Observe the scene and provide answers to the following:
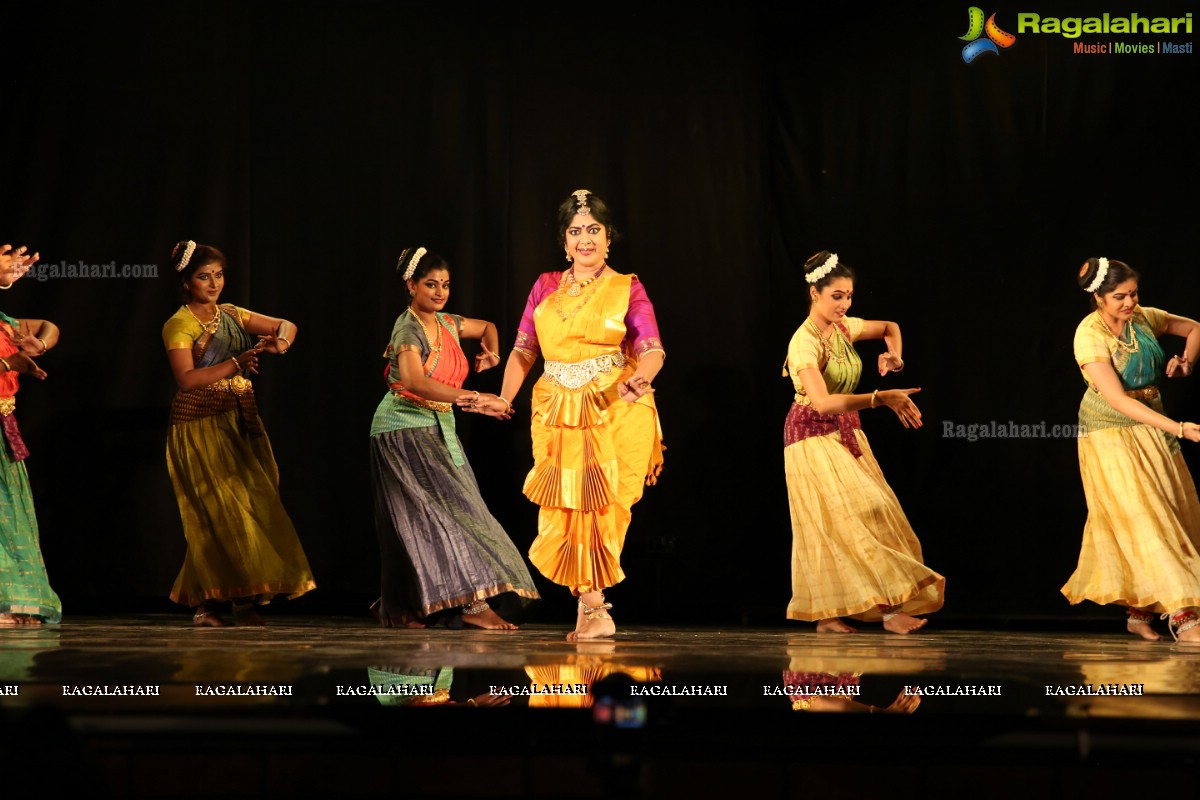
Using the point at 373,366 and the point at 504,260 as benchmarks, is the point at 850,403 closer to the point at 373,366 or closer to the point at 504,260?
the point at 504,260

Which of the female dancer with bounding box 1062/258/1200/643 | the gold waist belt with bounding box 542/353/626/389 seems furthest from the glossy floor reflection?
→ the gold waist belt with bounding box 542/353/626/389

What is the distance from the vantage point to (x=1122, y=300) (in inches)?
212

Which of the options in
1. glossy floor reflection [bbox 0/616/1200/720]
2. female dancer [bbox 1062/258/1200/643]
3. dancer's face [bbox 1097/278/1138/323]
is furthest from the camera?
dancer's face [bbox 1097/278/1138/323]

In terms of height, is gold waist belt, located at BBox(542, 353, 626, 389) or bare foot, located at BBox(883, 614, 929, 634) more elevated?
gold waist belt, located at BBox(542, 353, 626, 389)

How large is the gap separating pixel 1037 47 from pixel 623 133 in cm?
184

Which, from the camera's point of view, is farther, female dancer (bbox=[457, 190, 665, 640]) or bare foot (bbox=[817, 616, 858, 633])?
bare foot (bbox=[817, 616, 858, 633])

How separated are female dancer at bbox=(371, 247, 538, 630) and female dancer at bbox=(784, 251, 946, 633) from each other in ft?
3.71

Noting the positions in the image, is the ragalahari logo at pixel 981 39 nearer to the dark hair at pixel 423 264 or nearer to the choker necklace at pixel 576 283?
the choker necklace at pixel 576 283

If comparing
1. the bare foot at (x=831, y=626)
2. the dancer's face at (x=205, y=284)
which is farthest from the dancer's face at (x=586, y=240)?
the bare foot at (x=831, y=626)

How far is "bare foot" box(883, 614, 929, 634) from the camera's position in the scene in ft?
18.0

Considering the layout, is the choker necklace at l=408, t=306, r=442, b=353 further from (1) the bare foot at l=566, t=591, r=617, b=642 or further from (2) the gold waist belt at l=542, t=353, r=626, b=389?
(1) the bare foot at l=566, t=591, r=617, b=642

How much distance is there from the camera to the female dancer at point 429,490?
213 inches

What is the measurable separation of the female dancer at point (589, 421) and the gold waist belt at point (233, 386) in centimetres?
129

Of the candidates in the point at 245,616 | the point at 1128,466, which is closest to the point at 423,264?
the point at 245,616
